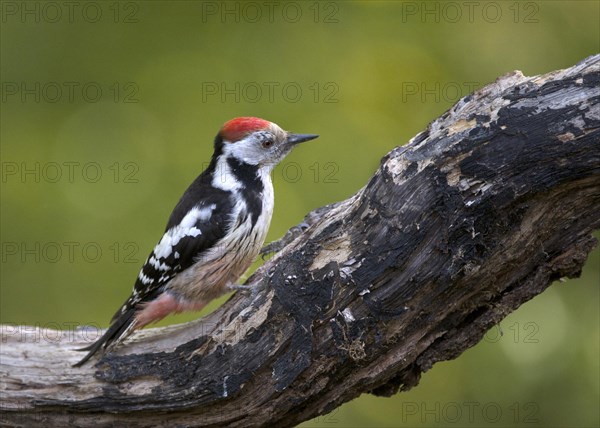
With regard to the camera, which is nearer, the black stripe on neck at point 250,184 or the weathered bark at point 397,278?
the weathered bark at point 397,278

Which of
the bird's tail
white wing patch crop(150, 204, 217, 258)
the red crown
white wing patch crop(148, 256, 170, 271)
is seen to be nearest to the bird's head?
the red crown

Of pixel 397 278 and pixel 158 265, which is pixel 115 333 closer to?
pixel 158 265

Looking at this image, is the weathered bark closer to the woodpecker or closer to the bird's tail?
the bird's tail

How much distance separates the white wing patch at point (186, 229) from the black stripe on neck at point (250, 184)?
0.63ft

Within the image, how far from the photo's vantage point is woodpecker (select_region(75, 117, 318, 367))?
4012 mm

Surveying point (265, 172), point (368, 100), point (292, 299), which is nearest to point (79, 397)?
point (292, 299)

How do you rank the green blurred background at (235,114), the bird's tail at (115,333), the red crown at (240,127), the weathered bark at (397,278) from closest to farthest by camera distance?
the weathered bark at (397,278) < the bird's tail at (115,333) < the red crown at (240,127) < the green blurred background at (235,114)

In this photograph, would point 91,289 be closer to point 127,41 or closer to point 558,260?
point 127,41

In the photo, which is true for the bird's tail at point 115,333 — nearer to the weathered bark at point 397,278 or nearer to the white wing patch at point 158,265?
the weathered bark at point 397,278

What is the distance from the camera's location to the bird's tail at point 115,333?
372cm

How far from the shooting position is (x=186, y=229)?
4043mm

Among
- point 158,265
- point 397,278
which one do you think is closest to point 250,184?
point 158,265

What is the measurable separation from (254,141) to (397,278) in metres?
1.54

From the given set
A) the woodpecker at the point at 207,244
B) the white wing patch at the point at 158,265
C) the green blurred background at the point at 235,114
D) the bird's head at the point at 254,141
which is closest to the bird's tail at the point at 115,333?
the woodpecker at the point at 207,244
